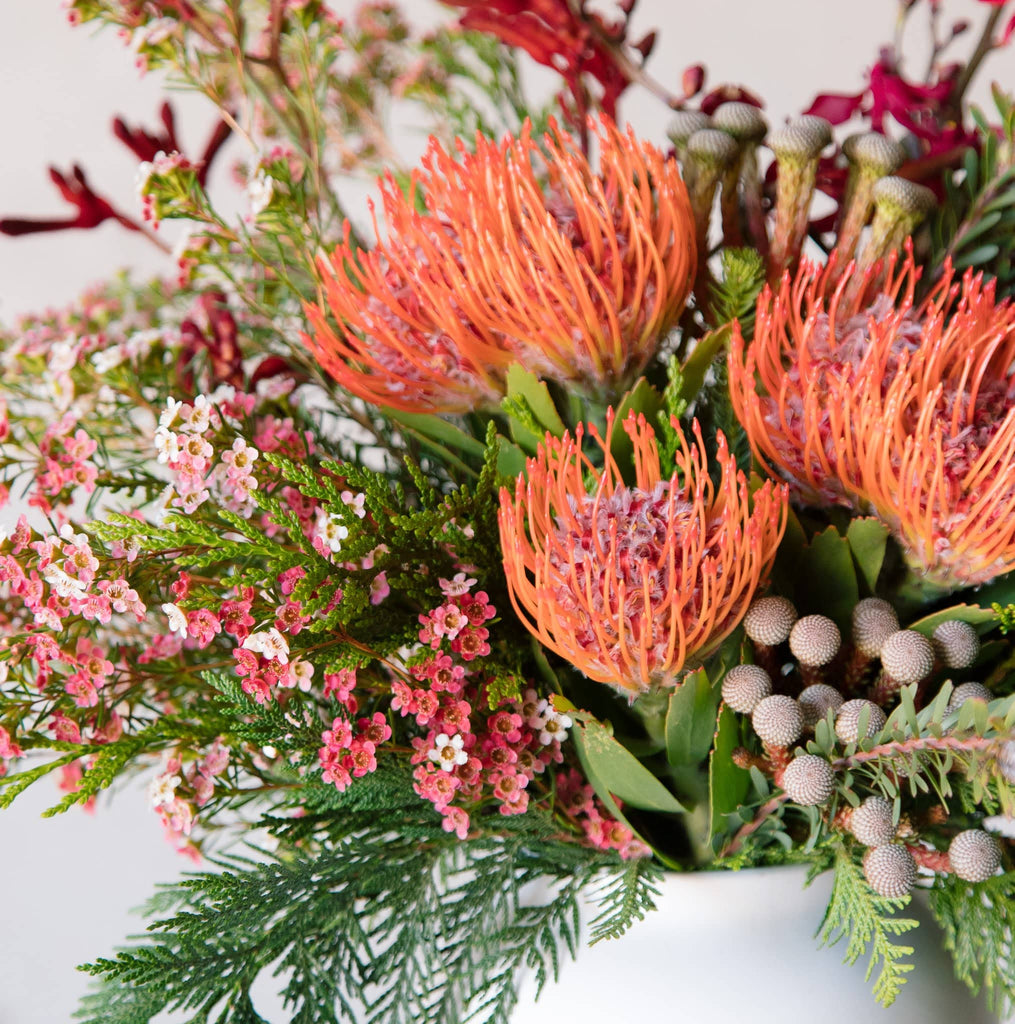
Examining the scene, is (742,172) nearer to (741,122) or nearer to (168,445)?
(741,122)

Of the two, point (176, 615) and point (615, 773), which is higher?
point (176, 615)

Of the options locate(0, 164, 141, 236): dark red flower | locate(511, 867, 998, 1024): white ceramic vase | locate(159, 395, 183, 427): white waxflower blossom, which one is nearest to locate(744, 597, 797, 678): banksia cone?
locate(511, 867, 998, 1024): white ceramic vase

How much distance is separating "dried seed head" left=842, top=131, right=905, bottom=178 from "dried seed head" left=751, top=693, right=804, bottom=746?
0.67 ft

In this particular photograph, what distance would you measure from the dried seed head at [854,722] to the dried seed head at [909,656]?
14mm

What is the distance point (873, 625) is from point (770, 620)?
0.12ft

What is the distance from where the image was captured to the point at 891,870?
34cm

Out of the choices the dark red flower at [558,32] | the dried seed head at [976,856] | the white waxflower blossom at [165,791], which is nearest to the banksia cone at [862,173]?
the dark red flower at [558,32]

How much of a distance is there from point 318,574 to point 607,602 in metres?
A: 0.10

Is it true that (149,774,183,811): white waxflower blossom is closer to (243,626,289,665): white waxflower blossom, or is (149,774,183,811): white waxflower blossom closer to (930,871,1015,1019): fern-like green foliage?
(243,626,289,665): white waxflower blossom

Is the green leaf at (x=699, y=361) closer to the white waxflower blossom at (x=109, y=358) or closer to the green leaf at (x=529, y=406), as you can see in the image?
the green leaf at (x=529, y=406)

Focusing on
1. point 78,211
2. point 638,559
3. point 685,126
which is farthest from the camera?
point 78,211

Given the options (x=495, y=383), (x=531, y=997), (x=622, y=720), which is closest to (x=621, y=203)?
(x=495, y=383)

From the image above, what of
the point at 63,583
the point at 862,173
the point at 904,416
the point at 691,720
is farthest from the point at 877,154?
the point at 63,583

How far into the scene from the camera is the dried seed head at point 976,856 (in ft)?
1.10
